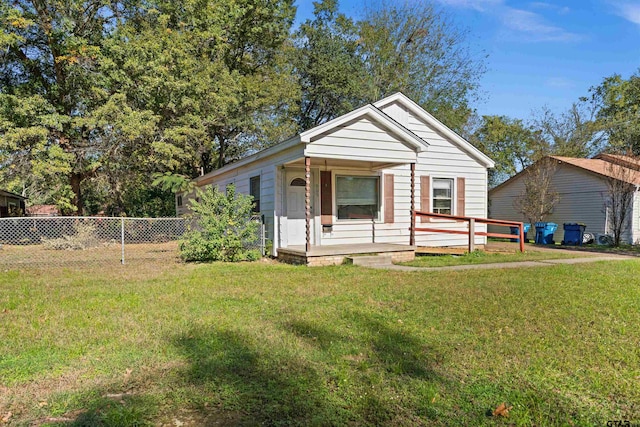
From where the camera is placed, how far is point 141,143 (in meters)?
15.4

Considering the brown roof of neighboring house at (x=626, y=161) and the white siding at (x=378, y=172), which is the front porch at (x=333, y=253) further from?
the brown roof of neighboring house at (x=626, y=161)

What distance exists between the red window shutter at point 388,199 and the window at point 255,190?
3.64 m

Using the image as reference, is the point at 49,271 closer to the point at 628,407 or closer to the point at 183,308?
the point at 183,308

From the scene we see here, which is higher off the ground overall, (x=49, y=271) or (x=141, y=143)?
(x=141, y=143)

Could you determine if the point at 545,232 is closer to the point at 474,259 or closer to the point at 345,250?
the point at 474,259

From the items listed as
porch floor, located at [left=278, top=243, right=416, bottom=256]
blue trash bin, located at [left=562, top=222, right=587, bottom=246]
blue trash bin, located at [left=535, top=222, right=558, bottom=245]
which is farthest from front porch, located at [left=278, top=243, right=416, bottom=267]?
blue trash bin, located at [left=562, top=222, right=587, bottom=246]

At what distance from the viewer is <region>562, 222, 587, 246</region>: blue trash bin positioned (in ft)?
52.6

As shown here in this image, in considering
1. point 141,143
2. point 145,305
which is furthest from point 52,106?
point 145,305

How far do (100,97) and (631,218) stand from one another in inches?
865

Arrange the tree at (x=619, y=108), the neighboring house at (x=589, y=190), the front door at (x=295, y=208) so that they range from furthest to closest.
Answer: the tree at (x=619, y=108), the neighboring house at (x=589, y=190), the front door at (x=295, y=208)

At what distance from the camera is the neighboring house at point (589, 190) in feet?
51.5

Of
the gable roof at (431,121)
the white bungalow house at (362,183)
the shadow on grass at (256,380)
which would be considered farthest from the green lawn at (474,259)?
the shadow on grass at (256,380)

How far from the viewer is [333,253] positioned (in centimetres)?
902

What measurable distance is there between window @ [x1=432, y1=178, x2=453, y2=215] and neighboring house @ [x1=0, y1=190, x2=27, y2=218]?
22.7 m
